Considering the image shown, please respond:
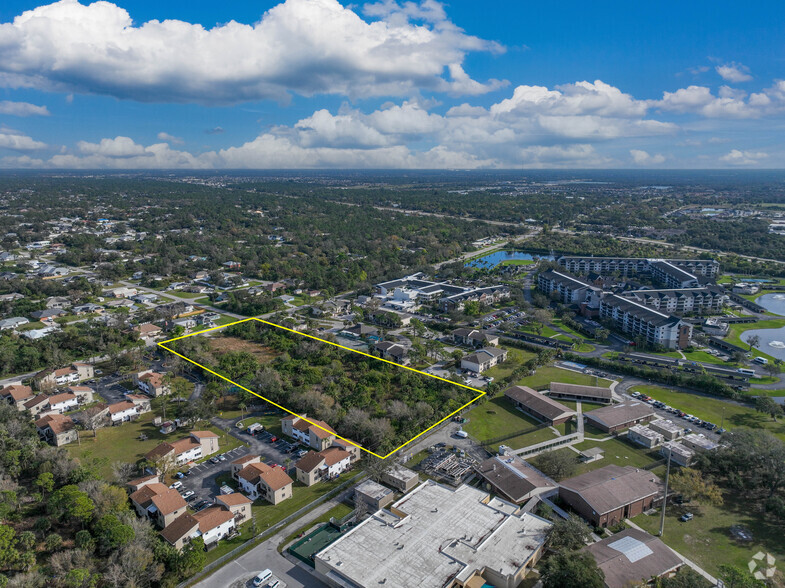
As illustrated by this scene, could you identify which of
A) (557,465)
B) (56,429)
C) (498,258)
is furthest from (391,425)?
(498,258)

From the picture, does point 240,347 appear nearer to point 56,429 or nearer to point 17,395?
point 17,395

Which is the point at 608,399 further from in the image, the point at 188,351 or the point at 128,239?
the point at 128,239

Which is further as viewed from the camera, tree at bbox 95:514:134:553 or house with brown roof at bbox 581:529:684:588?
tree at bbox 95:514:134:553

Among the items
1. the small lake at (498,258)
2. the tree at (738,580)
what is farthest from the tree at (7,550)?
the small lake at (498,258)

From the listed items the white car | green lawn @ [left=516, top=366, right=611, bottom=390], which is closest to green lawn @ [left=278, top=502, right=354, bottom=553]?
the white car

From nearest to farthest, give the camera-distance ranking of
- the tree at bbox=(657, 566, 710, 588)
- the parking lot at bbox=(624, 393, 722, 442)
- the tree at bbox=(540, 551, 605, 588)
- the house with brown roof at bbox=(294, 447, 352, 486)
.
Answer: the tree at bbox=(540, 551, 605, 588)
the tree at bbox=(657, 566, 710, 588)
the house with brown roof at bbox=(294, 447, 352, 486)
the parking lot at bbox=(624, 393, 722, 442)

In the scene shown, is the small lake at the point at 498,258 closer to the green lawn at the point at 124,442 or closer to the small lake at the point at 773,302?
the small lake at the point at 773,302

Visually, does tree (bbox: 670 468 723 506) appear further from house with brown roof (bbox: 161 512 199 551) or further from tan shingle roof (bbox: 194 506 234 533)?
house with brown roof (bbox: 161 512 199 551)
